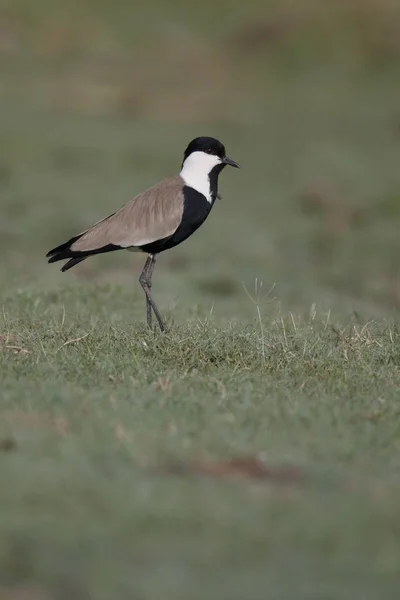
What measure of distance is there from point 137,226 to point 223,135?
44.5 ft

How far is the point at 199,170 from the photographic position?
8.96m

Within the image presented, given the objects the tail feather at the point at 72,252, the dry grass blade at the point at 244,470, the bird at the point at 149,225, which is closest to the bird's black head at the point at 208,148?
the bird at the point at 149,225

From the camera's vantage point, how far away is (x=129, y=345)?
7.03 meters

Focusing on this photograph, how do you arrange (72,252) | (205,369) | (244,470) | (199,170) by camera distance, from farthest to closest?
(199,170)
(72,252)
(205,369)
(244,470)

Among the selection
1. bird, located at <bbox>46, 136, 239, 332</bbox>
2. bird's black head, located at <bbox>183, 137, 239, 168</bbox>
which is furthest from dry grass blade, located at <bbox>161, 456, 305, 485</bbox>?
bird's black head, located at <bbox>183, 137, 239, 168</bbox>

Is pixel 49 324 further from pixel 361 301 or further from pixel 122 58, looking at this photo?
pixel 122 58

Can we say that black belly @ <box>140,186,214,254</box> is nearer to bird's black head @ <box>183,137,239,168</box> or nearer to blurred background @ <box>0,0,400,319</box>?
bird's black head @ <box>183,137,239,168</box>

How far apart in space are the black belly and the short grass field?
64 cm

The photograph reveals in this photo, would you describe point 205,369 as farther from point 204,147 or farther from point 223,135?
point 223,135

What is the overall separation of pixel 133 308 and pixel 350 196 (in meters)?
9.28

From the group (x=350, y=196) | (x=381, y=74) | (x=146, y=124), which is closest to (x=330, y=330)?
(x=350, y=196)

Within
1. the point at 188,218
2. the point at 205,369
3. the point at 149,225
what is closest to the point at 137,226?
the point at 149,225

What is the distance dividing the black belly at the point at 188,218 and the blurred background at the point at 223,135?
1.11 metres

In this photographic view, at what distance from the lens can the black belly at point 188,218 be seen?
865 centimetres
